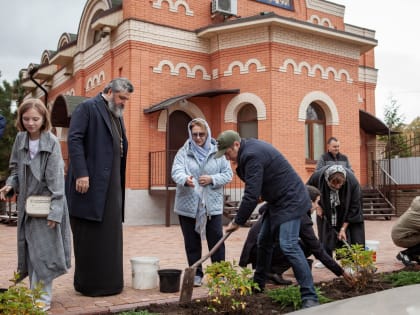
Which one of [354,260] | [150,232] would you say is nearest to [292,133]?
[150,232]

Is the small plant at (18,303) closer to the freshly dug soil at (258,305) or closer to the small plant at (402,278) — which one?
the freshly dug soil at (258,305)

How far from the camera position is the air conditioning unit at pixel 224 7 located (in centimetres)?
1420

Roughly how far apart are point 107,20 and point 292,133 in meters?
5.91

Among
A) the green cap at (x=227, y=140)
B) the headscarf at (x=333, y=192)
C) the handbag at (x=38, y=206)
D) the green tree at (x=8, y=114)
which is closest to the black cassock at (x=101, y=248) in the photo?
the handbag at (x=38, y=206)

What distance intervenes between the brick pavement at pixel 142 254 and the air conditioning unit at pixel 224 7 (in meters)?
6.20

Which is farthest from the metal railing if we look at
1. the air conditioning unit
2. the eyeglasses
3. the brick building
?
the eyeglasses

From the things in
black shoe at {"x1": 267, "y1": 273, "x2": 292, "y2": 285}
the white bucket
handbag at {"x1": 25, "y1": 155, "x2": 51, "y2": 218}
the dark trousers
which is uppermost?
handbag at {"x1": 25, "y1": 155, "x2": 51, "y2": 218}

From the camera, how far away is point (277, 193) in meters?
4.37

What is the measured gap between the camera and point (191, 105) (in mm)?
14031

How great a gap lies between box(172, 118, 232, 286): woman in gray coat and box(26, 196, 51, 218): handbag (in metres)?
1.46

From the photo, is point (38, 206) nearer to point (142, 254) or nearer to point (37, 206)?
point (37, 206)

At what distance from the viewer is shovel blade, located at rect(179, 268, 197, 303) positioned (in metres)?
4.32

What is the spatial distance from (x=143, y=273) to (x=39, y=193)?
148 centimetres

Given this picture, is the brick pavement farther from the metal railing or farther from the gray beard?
the gray beard
